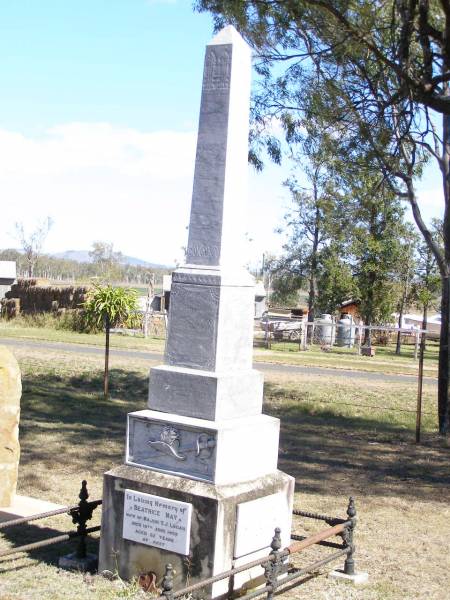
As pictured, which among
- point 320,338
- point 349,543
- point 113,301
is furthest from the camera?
point 320,338

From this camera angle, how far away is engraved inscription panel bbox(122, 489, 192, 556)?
591 cm

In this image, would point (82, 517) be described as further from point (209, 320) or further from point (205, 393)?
point (209, 320)

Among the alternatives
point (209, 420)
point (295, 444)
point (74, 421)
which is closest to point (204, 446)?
point (209, 420)

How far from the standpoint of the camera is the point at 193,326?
21.0 ft

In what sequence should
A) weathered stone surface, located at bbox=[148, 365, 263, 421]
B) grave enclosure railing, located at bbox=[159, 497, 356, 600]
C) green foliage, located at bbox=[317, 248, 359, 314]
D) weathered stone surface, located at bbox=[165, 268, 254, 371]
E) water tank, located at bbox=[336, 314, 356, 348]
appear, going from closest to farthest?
grave enclosure railing, located at bbox=[159, 497, 356, 600], weathered stone surface, located at bbox=[148, 365, 263, 421], weathered stone surface, located at bbox=[165, 268, 254, 371], water tank, located at bbox=[336, 314, 356, 348], green foliage, located at bbox=[317, 248, 359, 314]

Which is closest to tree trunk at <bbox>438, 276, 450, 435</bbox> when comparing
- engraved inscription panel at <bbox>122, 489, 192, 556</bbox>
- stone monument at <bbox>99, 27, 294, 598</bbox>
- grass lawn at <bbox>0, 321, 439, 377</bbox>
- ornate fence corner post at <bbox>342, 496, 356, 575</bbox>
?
grass lawn at <bbox>0, 321, 439, 377</bbox>

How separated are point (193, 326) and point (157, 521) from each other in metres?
1.49

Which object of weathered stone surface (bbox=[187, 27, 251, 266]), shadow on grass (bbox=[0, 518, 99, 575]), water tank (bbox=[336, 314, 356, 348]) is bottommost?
shadow on grass (bbox=[0, 518, 99, 575])

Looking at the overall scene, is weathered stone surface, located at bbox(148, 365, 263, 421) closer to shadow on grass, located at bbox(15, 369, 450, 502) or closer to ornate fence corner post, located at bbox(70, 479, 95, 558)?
ornate fence corner post, located at bbox(70, 479, 95, 558)

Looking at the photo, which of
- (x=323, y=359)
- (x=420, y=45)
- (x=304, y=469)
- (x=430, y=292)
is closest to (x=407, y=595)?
(x=304, y=469)

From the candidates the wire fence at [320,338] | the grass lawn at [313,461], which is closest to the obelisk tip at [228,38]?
the grass lawn at [313,461]

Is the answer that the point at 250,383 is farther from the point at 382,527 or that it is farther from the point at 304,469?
the point at 304,469

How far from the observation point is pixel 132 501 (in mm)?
6184

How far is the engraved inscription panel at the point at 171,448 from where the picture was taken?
19.7ft
